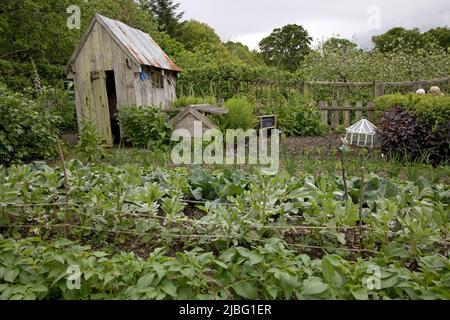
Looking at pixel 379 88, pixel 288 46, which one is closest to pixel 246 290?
pixel 379 88

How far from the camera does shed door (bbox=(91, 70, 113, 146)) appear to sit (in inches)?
304

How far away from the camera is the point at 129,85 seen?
296 inches

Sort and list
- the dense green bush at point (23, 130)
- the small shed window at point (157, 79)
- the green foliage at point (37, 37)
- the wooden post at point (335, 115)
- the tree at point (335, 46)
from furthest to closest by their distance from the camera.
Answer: the tree at point (335, 46), the wooden post at point (335, 115), the green foliage at point (37, 37), the small shed window at point (157, 79), the dense green bush at point (23, 130)

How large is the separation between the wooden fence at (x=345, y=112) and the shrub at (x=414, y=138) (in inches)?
145

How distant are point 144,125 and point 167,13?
1913cm

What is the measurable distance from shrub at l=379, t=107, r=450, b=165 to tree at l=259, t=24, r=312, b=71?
20.9 m

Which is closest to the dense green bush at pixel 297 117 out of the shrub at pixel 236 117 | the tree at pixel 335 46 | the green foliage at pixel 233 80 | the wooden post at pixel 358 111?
the green foliage at pixel 233 80

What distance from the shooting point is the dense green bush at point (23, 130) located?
5871 millimetres

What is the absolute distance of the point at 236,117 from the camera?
7949mm

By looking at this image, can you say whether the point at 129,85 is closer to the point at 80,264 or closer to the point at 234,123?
the point at 234,123

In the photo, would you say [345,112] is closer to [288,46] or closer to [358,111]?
[358,111]

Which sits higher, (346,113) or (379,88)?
(379,88)

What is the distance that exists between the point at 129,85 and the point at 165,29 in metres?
17.7

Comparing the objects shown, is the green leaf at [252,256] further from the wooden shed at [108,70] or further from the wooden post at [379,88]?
the wooden post at [379,88]
